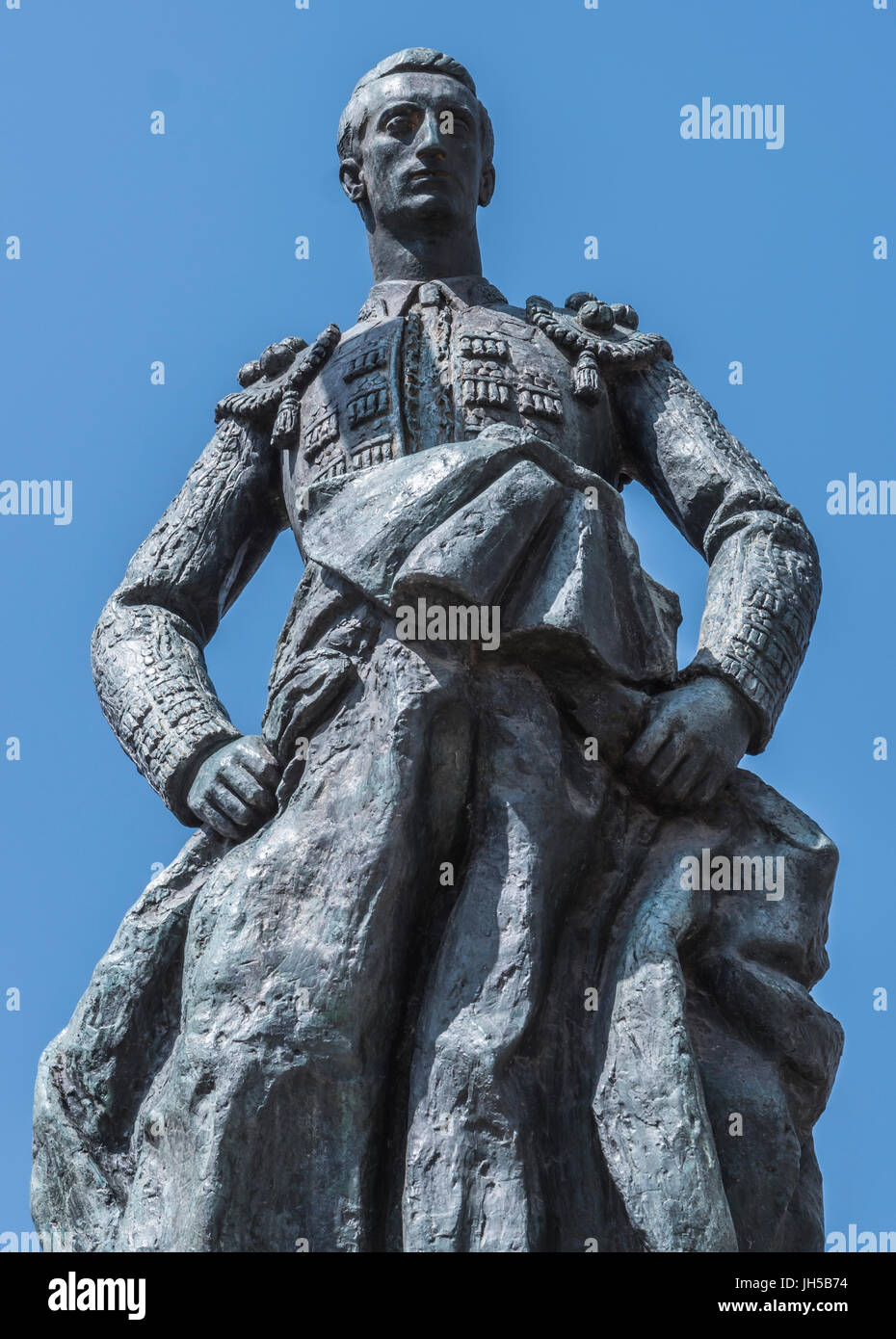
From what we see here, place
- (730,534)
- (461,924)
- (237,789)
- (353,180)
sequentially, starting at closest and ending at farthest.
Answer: (461,924), (237,789), (730,534), (353,180)

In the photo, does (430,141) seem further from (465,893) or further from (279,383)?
(465,893)

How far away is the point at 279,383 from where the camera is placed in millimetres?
7934

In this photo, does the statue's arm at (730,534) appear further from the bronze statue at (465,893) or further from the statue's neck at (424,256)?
the statue's neck at (424,256)

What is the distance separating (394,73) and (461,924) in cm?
346

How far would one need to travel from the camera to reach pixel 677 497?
771cm

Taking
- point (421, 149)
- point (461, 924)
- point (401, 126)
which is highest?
point (401, 126)

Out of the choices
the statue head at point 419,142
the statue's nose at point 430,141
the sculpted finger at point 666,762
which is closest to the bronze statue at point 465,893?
the sculpted finger at point 666,762

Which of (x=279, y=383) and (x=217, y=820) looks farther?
(x=279, y=383)

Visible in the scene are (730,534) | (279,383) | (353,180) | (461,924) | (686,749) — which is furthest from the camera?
(353,180)

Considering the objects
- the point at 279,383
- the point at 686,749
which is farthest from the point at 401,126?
the point at 686,749
